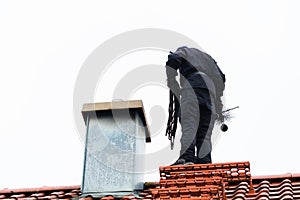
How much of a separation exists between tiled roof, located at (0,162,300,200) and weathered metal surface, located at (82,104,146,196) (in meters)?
0.21

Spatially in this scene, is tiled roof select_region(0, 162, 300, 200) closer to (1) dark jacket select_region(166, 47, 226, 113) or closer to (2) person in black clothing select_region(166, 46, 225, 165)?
(2) person in black clothing select_region(166, 46, 225, 165)

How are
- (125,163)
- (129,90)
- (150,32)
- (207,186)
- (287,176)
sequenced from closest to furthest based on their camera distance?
(207,186)
(287,176)
(125,163)
(129,90)
(150,32)

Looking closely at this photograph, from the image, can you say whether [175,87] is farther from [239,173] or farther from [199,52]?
[239,173]

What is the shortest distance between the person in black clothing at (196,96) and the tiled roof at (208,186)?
0.48 meters

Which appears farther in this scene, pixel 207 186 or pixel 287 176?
pixel 287 176

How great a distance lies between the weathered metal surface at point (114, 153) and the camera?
663cm

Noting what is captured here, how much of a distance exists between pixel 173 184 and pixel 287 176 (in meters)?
1.79

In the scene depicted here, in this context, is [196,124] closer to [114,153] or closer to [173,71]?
[173,71]

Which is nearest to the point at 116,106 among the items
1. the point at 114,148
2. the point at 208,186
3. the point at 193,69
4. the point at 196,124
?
the point at 114,148

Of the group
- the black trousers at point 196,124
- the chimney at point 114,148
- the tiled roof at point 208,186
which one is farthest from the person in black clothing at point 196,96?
the chimney at point 114,148

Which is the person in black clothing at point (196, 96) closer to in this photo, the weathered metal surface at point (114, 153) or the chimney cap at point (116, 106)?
the chimney cap at point (116, 106)

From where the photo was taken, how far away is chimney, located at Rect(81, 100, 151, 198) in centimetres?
663

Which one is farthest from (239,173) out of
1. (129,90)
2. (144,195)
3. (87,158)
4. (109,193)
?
(129,90)

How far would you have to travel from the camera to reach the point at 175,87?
6.88 metres
